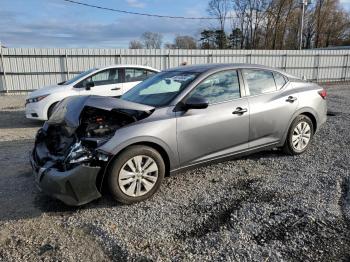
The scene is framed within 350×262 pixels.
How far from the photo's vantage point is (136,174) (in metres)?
3.78

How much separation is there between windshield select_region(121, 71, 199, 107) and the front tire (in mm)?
720

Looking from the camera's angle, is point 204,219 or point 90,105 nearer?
point 204,219

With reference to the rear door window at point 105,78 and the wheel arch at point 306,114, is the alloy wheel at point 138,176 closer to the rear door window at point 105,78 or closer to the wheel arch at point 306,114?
the wheel arch at point 306,114

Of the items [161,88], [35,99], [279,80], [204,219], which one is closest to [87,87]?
[35,99]

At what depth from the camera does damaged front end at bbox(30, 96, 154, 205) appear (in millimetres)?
3447

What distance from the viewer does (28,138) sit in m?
7.08

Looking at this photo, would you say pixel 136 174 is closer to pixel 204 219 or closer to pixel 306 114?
pixel 204 219

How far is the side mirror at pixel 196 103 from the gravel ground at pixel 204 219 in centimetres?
108

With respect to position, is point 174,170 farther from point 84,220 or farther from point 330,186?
point 330,186

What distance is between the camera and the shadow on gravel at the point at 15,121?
8.63 meters

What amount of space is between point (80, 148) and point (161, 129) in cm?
96

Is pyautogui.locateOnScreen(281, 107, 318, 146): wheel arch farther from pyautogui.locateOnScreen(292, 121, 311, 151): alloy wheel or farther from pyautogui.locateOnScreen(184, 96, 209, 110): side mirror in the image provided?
pyautogui.locateOnScreen(184, 96, 209, 110): side mirror

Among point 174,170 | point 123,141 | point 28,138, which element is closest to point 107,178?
point 123,141

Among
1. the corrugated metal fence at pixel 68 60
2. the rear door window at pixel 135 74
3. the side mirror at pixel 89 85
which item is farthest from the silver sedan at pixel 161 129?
the corrugated metal fence at pixel 68 60
